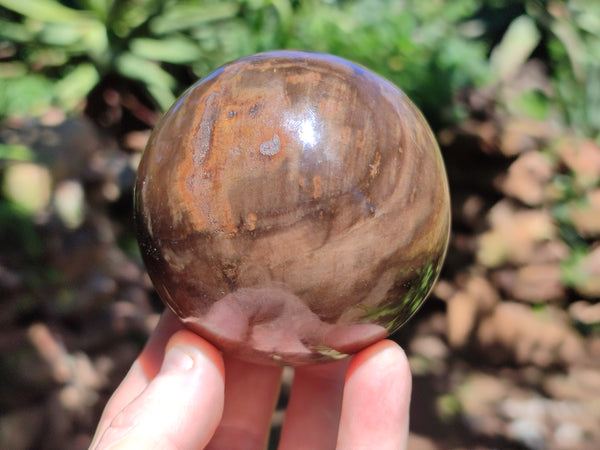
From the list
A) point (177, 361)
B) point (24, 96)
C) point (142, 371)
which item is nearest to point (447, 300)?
point (142, 371)

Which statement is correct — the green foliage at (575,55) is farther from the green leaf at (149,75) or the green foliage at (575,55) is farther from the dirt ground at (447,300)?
the green leaf at (149,75)

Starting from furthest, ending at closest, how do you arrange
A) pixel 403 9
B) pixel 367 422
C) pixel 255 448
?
pixel 403 9
pixel 255 448
pixel 367 422

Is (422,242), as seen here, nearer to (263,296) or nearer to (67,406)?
(263,296)

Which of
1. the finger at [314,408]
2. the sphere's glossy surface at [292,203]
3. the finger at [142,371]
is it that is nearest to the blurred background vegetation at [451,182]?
the finger at [142,371]

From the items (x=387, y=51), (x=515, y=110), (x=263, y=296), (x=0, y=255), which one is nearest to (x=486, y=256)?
(x=515, y=110)

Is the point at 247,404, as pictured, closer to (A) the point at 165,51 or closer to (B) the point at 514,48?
(A) the point at 165,51

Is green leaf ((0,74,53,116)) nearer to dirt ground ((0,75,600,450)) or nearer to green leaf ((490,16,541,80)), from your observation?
dirt ground ((0,75,600,450))
